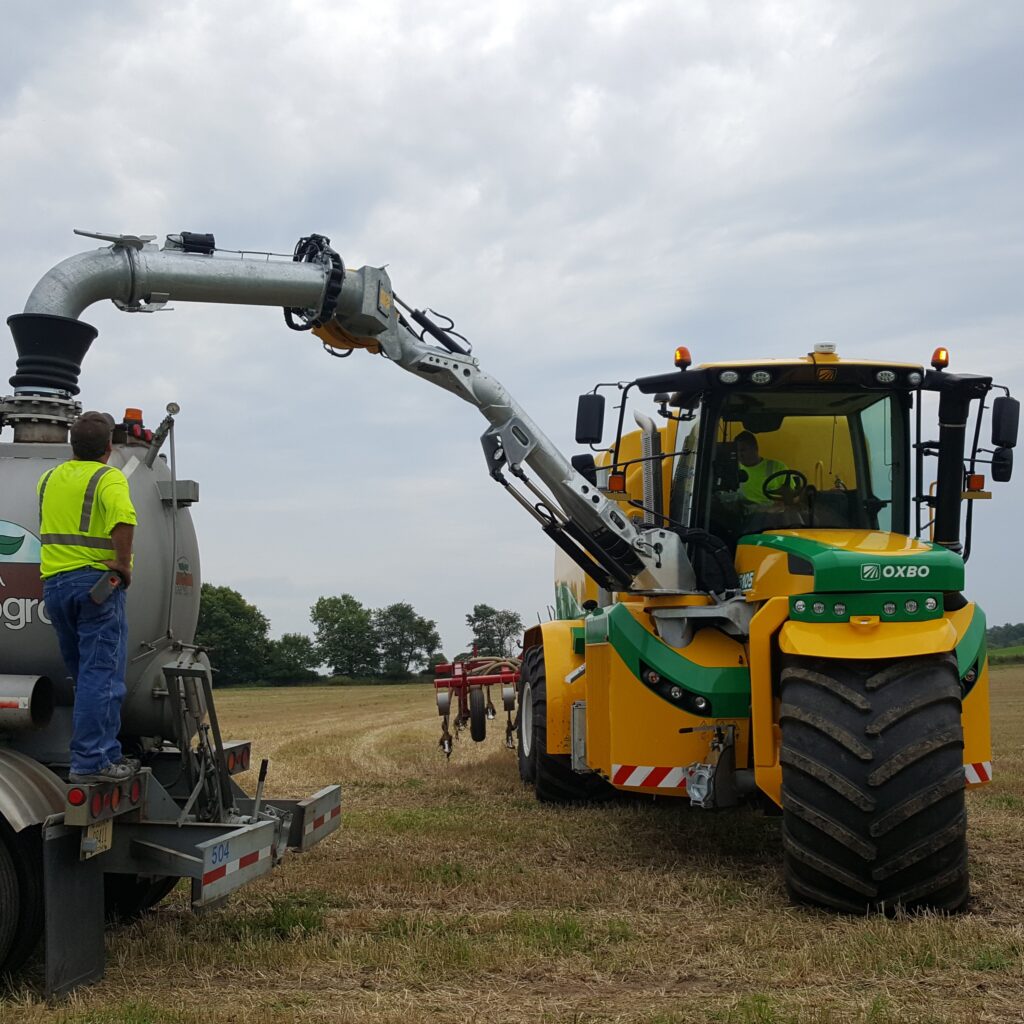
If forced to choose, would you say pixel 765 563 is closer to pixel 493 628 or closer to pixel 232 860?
pixel 232 860

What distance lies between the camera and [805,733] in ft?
18.4

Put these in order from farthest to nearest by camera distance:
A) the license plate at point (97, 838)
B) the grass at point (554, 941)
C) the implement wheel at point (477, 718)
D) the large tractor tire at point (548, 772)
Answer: the implement wheel at point (477, 718) → the large tractor tire at point (548, 772) → the license plate at point (97, 838) → the grass at point (554, 941)

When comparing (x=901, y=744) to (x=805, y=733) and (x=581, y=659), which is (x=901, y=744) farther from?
(x=581, y=659)

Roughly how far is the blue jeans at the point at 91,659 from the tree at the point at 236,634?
1943 inches

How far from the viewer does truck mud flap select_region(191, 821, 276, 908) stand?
487cm

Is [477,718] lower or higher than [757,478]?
lower

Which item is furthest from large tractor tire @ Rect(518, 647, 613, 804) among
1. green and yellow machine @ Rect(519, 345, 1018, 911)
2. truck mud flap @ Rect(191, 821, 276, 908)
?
truck mud flap @ Rect(191, 821, 276, 908)

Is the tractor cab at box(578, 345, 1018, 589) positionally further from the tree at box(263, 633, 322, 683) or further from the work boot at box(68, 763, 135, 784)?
the tree at box(263, 633, 322, 683)

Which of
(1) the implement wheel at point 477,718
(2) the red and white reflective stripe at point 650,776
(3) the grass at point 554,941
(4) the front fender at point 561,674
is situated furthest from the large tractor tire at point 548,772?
(2) the red and white reflective stripe at point 650,776

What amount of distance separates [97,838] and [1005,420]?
5285 mm

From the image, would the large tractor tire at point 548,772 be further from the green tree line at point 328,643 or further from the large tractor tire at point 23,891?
the green tree line at point 328,643

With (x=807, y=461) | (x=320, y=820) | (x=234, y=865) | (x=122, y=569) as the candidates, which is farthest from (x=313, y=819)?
(x=807, y=461)

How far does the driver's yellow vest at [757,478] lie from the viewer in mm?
7188

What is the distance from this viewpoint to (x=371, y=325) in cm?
720
